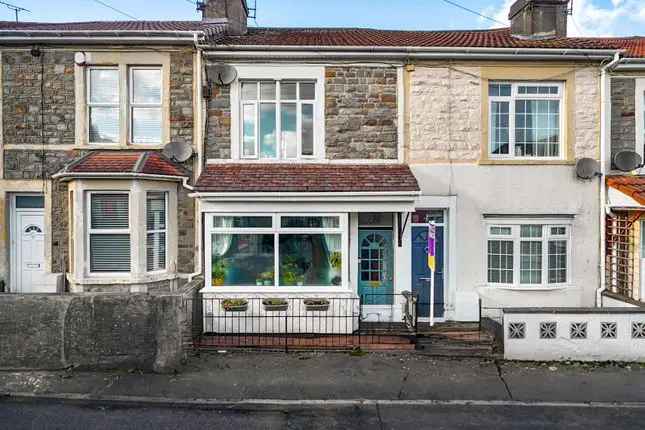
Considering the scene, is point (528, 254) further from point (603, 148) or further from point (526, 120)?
point (526, 120)

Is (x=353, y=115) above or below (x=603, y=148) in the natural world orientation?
above

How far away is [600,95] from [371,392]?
8.45m

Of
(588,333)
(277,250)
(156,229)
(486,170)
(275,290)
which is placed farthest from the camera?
(486,170)

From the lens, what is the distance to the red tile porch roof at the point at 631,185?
343 inches

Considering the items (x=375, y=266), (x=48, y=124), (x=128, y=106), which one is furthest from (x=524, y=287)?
(x=48, y=124)

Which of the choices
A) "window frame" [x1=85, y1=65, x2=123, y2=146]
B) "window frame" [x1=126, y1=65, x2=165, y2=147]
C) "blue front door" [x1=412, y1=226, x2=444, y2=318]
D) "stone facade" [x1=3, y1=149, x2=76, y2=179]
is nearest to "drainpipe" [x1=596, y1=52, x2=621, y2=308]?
"blue front door" [x1=412, y1=226, x2=444, y2=318]

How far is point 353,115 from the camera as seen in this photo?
384 inches

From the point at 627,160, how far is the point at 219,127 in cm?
923

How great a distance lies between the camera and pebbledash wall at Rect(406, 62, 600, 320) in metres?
9.70

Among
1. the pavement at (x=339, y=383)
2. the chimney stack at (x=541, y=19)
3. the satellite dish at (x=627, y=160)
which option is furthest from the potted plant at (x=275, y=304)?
the chimney stack at (x=541, y=19)

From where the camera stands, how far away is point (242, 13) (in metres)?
13.5

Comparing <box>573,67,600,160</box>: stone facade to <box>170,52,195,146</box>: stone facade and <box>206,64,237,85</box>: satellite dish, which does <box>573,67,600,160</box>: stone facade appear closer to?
<box>206,64,237,85</box>: satellite dish

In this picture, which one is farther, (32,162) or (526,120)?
(526,120)

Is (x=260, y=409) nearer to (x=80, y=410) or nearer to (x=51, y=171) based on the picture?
(x=80, y=410)
